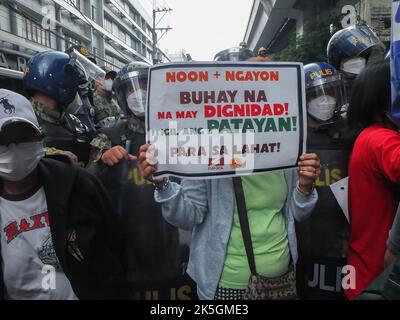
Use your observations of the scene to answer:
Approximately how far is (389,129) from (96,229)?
1394 mm

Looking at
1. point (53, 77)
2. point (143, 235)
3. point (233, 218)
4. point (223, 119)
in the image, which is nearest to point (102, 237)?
point (143, 235)

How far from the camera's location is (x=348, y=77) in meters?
3.07

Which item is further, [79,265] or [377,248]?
[377,248]

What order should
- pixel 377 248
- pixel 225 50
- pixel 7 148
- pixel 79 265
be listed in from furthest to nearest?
pixel 225 50 < pixel 377 248 < pixel 79 265 < pixel 7 148

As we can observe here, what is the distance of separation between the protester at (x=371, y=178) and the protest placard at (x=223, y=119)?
0.97 ft

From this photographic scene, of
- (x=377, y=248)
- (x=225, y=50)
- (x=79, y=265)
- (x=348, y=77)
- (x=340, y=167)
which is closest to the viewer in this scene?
(x=79, y=265)

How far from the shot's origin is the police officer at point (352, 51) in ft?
10.0

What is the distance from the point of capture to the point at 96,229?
1.63 metres

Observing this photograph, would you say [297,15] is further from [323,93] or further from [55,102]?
[55,102]

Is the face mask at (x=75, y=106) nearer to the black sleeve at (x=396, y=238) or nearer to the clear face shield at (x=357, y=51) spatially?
the clear face shield at (x=357, y=51)

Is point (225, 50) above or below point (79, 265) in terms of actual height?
above

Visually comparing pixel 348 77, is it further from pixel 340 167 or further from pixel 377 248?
pixel 377 248
